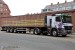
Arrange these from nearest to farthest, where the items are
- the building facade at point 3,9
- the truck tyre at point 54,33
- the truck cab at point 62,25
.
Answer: the truck cab at point 62,25 → the truck tyre at point 54,33 → the building facade at point 3,9

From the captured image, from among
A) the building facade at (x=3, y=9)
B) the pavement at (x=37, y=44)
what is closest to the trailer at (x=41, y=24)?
the pavement at (x=37, y=44)

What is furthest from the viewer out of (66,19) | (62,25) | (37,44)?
(66,19)

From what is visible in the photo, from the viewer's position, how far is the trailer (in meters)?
36.2

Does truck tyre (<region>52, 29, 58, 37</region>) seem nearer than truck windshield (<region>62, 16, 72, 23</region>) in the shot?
No

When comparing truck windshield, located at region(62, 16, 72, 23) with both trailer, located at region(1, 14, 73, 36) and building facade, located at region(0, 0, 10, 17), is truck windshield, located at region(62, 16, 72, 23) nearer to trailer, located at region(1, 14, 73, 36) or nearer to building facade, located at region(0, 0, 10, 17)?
trailer, located at region(1, 14, 73, 36)

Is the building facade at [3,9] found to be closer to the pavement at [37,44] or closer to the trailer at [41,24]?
the trailer at [41,24]

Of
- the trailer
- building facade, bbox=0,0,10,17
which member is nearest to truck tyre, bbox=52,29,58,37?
the trailer

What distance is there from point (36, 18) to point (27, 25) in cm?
344

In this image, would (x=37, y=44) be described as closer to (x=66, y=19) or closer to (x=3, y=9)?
(x=66, y=19)

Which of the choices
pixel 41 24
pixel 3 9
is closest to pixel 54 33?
pixel 41 24

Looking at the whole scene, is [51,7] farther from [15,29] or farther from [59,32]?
[59,32]

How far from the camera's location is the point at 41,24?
41375 mm

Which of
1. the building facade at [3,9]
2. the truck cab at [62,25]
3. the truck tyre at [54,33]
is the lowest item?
the truck tyre at [54,33]

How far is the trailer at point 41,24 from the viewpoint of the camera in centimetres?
→ 3616
